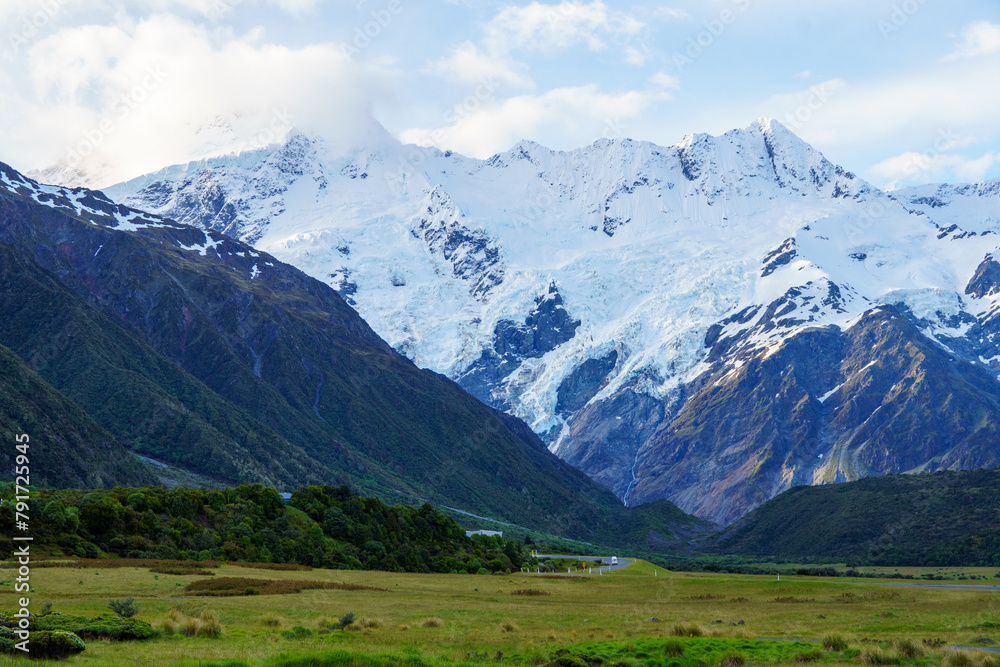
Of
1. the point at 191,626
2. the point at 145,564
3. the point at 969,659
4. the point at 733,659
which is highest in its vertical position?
the point at 969,659

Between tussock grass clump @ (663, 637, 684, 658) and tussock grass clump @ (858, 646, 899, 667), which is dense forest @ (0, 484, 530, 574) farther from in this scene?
tussock grass clump @ (858, 646, 899, 667)

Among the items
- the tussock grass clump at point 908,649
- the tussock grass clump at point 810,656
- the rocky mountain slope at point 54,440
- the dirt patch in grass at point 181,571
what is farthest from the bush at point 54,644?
the rocky mountain slope at point 54,440

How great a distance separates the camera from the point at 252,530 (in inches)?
3206

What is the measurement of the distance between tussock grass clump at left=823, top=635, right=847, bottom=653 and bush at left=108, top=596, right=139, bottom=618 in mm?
27687

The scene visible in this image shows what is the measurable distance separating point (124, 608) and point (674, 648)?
22.3 metres

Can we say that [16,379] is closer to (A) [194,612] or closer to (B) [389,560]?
(B) [389,560]

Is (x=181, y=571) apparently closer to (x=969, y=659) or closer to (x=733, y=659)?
(x=733, y=659)

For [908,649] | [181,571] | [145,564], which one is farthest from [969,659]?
[145,564]

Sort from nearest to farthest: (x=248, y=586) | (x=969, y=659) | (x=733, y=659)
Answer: (x=969, y=659), (x=733, y=659), (x=248, y=586)

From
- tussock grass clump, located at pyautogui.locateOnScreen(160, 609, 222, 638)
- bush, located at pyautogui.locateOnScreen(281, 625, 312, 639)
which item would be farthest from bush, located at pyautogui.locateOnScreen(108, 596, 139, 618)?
bush, located at pyautogui.locateOnScreen(281, 625, 312, 639)

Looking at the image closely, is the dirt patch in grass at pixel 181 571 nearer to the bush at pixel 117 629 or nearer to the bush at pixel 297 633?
the bush at pixel 297 633

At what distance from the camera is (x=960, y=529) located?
17550 cm

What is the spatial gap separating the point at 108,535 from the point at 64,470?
283 feet

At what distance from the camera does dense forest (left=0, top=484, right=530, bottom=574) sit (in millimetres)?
67500
